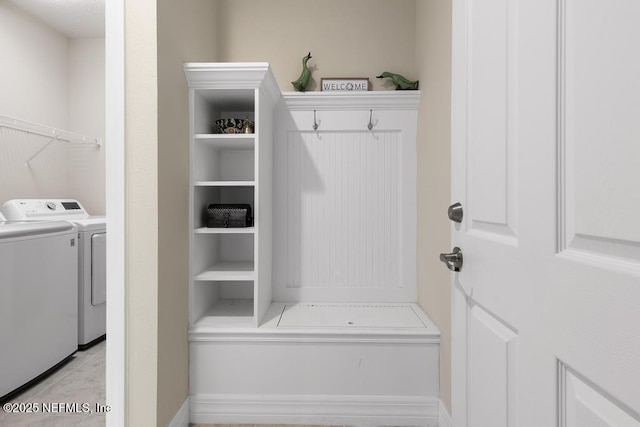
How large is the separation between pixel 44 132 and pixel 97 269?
4.53 feet

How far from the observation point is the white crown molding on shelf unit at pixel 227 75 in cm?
158

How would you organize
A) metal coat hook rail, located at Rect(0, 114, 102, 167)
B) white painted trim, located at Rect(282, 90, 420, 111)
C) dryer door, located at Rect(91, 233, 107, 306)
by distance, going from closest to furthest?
white painted trim, located at Rect(282, 90, 420, 111) → dryer door, located at Rect(91, 233, 107, 306) → metal coat hook rail, located at Rect(0, 114, 102, 167)

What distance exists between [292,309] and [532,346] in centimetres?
143

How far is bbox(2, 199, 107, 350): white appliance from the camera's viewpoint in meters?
2.32

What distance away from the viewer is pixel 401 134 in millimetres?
2043

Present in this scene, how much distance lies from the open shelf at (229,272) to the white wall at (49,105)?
6.49 feet

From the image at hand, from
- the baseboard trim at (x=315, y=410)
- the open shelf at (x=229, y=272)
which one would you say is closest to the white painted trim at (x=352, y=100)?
the open shelf at (x=229, y=272)

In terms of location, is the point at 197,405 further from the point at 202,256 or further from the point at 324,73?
the point at 324,73

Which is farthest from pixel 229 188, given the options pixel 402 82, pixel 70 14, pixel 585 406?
pixel 70 14

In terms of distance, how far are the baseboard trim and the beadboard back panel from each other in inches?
23.4

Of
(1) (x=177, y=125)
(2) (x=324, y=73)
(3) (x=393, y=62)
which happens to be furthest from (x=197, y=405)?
(3) (x=393, y=62)

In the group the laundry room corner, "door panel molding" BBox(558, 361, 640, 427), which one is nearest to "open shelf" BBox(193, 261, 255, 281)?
the laundry room corner

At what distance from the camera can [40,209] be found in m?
2.43

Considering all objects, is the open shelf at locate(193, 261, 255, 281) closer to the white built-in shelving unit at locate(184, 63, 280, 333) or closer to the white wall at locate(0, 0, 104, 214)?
the white built-in shelving unit at locate(184, 63, 280, 333)
